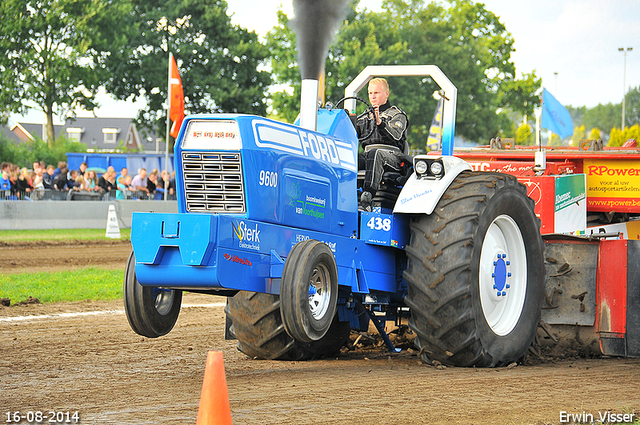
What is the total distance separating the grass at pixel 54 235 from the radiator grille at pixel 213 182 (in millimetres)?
13246

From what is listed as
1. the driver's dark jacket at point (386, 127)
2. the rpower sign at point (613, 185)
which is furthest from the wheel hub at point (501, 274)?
the rpower sign at point (613, 185)

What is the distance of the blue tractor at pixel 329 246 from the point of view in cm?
516

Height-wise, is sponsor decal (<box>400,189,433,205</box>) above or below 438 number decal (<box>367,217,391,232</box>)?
above

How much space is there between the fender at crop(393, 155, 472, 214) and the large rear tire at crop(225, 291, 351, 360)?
1251 mm

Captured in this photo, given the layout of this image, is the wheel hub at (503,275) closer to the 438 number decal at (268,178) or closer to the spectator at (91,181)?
the 438 number decal at (268,178)

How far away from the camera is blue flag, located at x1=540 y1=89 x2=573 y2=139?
16500 millimetres

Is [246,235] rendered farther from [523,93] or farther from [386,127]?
[523,93]

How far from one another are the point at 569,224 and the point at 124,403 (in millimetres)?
6158

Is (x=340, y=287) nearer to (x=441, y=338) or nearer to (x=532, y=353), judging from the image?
(x=441, y=338)

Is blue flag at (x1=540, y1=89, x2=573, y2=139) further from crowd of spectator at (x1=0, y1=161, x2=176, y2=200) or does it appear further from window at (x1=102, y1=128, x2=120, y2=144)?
window at (x1=102, y1=128, x2=120, y2=144)

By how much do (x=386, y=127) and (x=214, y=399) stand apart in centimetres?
344

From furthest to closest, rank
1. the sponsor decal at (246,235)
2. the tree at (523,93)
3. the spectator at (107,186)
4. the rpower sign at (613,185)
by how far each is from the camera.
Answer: the tree at (523,93) → the spectator at (107,186) → the rpower sign at (613,185) → the sponsor decal at (246,235)

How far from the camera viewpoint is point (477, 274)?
6.19 m

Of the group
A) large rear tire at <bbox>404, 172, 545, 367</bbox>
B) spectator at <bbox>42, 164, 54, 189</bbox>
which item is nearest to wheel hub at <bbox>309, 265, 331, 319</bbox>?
large rear tire at <bbox>404, 172, 545, 367</bbox>
